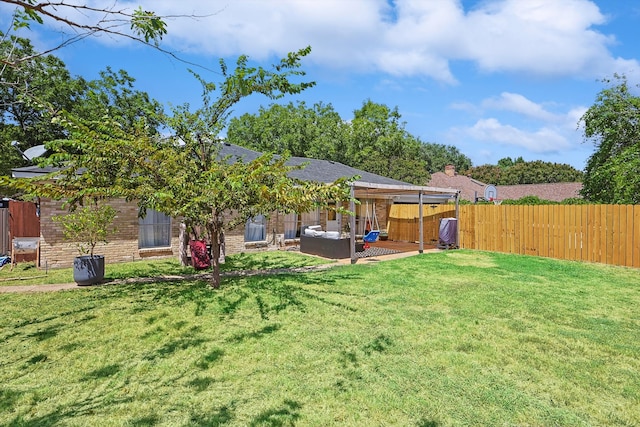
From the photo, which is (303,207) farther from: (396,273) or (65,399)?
(65,399)

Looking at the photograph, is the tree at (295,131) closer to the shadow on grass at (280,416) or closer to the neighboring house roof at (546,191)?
the neighboring house roof at (546,191)

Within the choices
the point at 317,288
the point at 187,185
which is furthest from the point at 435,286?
the point at 187,185

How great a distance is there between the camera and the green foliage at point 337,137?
32.1 m

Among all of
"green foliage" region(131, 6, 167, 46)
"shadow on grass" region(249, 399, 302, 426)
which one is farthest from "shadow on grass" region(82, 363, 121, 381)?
"green foliage" region(131, 6, 167, 46)

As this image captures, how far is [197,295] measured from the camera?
7.23 meters

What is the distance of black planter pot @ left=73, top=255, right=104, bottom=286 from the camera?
807cm

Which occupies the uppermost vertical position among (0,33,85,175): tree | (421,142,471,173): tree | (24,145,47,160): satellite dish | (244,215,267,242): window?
(421,142,471,173): tree

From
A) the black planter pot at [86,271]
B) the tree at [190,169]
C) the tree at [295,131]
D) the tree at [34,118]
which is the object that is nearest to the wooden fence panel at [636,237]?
the tree at [190,169]

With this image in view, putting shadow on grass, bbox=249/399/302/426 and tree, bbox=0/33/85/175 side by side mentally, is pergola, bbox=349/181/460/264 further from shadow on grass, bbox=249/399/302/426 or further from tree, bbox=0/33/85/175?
tree, bbox=0/33/85/175

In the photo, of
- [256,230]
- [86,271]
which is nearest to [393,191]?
[256,230]

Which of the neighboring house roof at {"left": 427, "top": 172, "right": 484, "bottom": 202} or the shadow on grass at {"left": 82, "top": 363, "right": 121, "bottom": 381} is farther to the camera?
→ the neighboring house roof at {"left": 427, "top": 172, "right": 484, "bottom": 202}

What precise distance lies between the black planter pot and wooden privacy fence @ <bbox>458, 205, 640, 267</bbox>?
540 inches

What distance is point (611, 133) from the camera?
54.5 ft

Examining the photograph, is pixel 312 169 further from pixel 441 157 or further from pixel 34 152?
pixel 441 157
